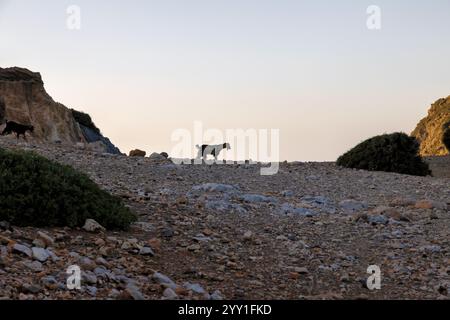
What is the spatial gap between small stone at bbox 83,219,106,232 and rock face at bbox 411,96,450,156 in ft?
179

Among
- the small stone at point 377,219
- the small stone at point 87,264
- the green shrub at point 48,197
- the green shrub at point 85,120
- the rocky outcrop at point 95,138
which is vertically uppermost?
the green shrub at point 85,120

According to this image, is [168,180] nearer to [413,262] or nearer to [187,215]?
[187,215]

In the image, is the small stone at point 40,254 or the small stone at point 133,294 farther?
the small stone at point 40,254

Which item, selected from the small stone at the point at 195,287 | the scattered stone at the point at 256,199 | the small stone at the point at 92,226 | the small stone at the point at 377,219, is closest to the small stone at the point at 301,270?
the small stone at the point at 195,287

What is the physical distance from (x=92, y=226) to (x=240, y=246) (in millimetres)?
2354

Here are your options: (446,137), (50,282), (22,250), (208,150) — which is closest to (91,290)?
(50,282)

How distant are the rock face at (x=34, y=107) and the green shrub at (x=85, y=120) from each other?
5.49 m

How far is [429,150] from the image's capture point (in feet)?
202

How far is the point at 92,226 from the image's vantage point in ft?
30.6

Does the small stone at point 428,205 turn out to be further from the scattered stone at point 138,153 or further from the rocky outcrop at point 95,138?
the rocky outcrop at point 95,138

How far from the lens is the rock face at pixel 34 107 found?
94.6ft

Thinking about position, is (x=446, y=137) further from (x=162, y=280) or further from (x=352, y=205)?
(x=162, y=280)

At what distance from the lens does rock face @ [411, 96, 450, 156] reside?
62500 millimetres

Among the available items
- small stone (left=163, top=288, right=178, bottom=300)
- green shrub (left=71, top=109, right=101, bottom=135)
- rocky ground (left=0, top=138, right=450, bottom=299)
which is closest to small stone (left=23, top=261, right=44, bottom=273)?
rocky ground (left=0, top=138, right=450, bottom=299)
